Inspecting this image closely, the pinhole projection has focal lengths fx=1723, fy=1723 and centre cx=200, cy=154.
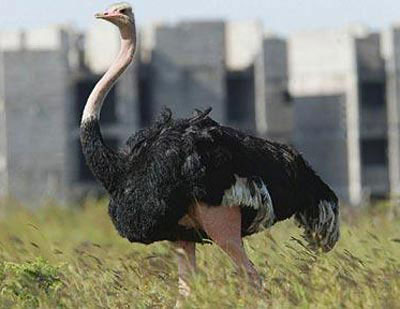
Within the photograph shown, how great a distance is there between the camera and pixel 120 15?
9.92 meters

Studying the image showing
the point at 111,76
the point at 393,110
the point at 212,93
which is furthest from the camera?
the point at 393,110

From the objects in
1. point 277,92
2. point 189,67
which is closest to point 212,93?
point 189,67

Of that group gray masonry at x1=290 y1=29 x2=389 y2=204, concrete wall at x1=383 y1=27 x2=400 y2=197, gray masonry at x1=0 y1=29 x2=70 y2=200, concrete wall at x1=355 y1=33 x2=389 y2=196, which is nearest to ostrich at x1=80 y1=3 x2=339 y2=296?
gray masonry at x1=0 y1=29 x2=70 y2=200

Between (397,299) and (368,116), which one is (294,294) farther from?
(368,116)

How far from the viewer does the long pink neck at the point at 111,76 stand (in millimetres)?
9602

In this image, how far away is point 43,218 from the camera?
23.8 metres

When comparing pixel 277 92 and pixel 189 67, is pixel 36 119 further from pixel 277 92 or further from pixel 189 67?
pixel 277 92

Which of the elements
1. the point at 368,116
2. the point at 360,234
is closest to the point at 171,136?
the point at 360,234

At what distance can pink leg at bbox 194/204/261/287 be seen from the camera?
9.15 m

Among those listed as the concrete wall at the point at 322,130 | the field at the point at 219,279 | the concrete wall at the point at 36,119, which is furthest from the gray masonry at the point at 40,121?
the field at the point at 219,279

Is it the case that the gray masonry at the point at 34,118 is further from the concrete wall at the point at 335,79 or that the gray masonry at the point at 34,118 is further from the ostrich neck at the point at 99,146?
the ostrich neck at the point at 99,146

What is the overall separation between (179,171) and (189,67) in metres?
38.5

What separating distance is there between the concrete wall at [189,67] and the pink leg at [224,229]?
124ft

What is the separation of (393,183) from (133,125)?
7335 millimetres
